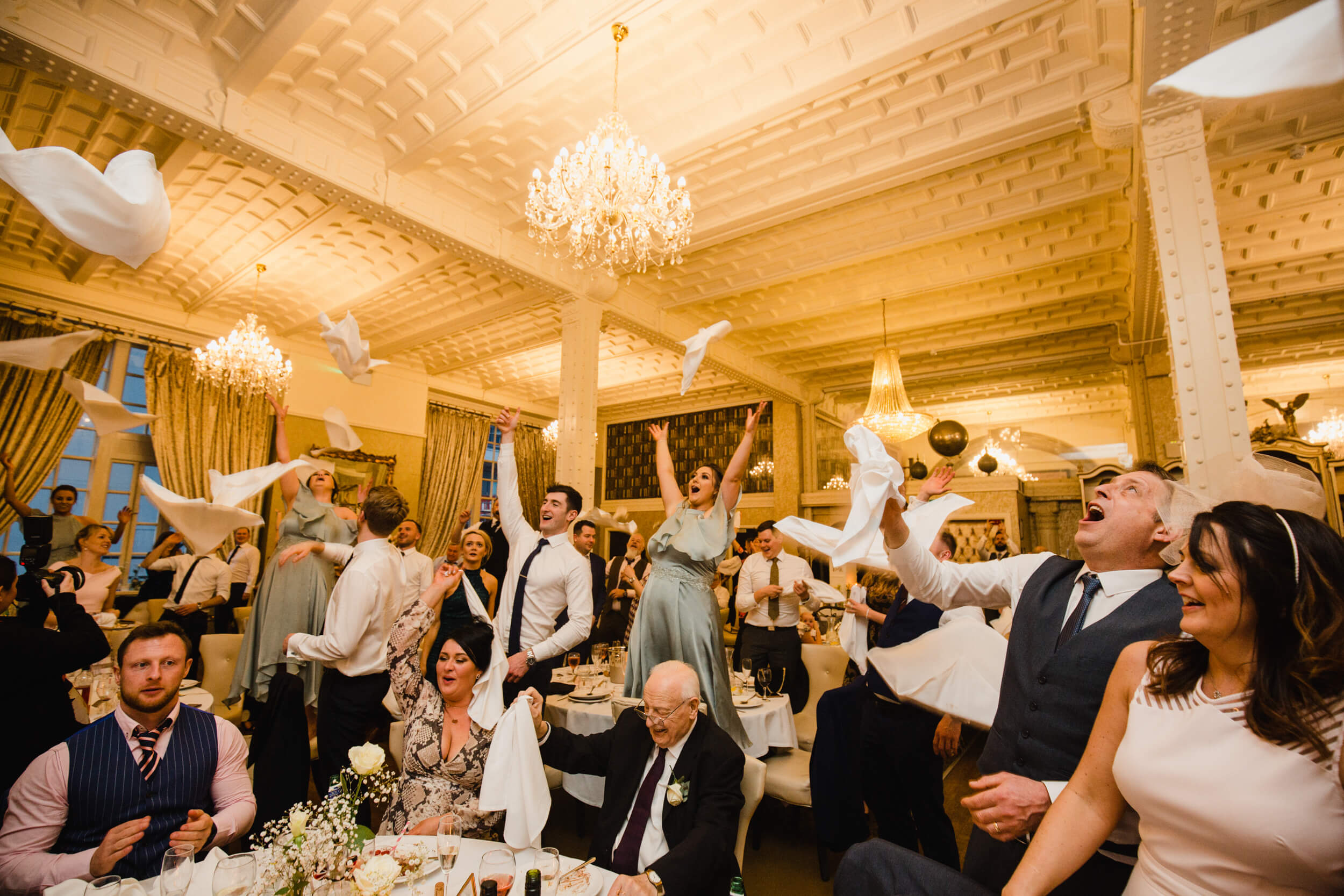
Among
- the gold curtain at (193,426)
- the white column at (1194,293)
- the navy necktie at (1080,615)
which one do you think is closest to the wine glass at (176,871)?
the navy necktie at (1080,615)

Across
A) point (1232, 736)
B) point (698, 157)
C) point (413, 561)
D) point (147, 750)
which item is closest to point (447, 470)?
point (413, 561)

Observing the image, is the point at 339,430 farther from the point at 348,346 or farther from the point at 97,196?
the point at 97,196

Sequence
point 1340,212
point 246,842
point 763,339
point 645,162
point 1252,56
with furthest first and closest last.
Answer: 1. point 763,339
2. point 1340,212
3. point 645,162
4. point 246,842
5. point 1252,56

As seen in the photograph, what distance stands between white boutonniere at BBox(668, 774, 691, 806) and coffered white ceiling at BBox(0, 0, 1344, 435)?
4.03m

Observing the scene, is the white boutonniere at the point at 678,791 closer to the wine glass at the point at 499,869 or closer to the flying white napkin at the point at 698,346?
the wine glass at the point at 499,869

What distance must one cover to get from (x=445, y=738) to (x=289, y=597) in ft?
7.28

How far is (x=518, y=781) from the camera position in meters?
1.85

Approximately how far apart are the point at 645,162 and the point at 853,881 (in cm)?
410

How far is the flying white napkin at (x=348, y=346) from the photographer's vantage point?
12.1ft

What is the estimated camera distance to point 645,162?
4.17 meters

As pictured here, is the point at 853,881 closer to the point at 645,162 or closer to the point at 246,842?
the point at 246,842

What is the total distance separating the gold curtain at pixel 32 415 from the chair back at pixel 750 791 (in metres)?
8.82

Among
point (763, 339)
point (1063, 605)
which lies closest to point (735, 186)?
point (763, 339)

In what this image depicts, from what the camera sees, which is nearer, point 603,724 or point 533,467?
point 603,724
